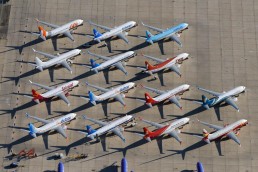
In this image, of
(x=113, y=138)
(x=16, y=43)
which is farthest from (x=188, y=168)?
(x=16, y=43)

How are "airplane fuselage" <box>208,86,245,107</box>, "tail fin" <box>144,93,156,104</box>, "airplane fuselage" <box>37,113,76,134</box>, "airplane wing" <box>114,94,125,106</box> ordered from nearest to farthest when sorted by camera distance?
"airplane fuselage" <box>37,113,76,134</box> → "tail fin" <box>144,93,156,104</box> → "airplane fuselage" <box>208,86,245,107</box> → "airplane wing" <box>114,94,125,106</box>

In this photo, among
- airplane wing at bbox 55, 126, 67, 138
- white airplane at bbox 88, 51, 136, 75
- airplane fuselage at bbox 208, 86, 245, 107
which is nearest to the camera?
airplane wing at bbox 55, 126, 67, 138

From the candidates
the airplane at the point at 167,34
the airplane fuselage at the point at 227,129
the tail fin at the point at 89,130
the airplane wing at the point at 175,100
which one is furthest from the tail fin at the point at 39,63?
the airplane fuselage at the point at 227,129

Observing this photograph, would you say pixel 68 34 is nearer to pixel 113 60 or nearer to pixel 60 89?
pixel 113 60

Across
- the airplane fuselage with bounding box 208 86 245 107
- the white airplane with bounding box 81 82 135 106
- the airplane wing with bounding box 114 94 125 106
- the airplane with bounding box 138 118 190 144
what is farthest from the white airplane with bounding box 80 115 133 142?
the airplane fuselage with bounding box 208 86 245 107

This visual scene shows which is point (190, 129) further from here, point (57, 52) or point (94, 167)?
point (57, 52)

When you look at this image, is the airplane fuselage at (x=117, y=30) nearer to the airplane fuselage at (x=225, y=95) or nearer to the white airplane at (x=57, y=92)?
the white airplane at (x=57, y=92)

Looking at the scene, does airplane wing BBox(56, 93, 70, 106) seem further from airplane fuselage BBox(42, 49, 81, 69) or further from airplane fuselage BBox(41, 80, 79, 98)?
airplane fuselage BBox(42, 49, 81, 69)
